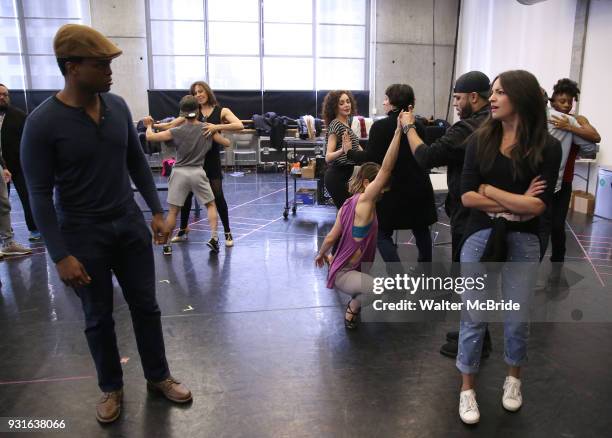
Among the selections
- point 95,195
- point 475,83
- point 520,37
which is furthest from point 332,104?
point 520,37

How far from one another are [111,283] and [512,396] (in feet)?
6.35

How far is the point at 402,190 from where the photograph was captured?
3.44 meters

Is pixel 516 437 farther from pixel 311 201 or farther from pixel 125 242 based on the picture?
pixel 311 201

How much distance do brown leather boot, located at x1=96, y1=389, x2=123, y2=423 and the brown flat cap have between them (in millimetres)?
1513

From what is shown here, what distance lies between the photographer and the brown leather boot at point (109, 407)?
7.64 ft

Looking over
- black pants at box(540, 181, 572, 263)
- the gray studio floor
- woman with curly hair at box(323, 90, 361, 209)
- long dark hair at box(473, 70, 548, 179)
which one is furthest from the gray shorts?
long dark hair at box(473, 70, 548, 179)

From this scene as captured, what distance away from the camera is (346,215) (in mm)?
3268

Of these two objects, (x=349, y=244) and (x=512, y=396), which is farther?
(x=349, y=244)

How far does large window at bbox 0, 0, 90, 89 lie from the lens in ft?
39.1

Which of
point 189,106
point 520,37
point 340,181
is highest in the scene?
point 520,37

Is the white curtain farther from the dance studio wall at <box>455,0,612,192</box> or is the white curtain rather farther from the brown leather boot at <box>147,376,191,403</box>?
the brown leather boot at <box>147,376,191,403</box>

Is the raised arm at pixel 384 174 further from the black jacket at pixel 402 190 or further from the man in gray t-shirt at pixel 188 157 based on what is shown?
the man in gray t-shirt at pixel 188 157

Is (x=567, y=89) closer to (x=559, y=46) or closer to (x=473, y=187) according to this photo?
(x=473, y=187)

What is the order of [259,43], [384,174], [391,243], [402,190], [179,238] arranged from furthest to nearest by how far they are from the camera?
[259,43], [179,238], [391,243], [402,190], [384,174]
